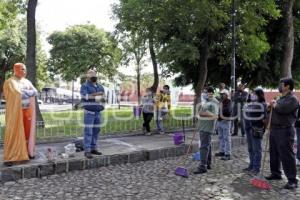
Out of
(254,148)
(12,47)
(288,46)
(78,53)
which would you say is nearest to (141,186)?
(254,148)

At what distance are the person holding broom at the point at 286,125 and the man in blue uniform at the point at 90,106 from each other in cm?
390

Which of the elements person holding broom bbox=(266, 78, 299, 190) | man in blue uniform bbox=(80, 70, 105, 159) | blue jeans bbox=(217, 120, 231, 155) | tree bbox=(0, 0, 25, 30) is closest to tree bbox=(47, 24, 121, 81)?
tree bbox=(0, 0, 25, 30)

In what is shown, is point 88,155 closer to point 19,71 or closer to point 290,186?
point 19,71

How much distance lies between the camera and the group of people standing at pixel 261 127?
7676 mm

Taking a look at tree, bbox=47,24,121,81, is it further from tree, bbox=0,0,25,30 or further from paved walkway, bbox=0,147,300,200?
paved walkway, bbox=0,147,300,200

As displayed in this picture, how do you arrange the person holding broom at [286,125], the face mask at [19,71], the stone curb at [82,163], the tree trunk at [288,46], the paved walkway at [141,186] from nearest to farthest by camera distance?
the paved walkway at [141,186] < the person holding broom at [286,125] < the stone curb at [82,163] < the face mask at [19,71] < the tree trunk at [288,46]

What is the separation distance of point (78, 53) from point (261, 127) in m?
38.7

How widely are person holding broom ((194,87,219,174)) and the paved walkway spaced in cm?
30

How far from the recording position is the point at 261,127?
27.9 ft

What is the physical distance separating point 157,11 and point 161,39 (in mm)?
2114

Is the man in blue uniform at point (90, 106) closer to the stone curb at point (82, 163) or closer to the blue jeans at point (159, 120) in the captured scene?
the stone curb at point (82, 163)

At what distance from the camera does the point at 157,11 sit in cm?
1436

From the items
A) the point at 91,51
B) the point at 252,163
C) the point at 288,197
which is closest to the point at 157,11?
the point at 252,163

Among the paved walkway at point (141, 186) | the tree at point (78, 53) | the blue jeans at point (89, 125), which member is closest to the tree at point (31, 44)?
the blue jeans at point (89, 125)
